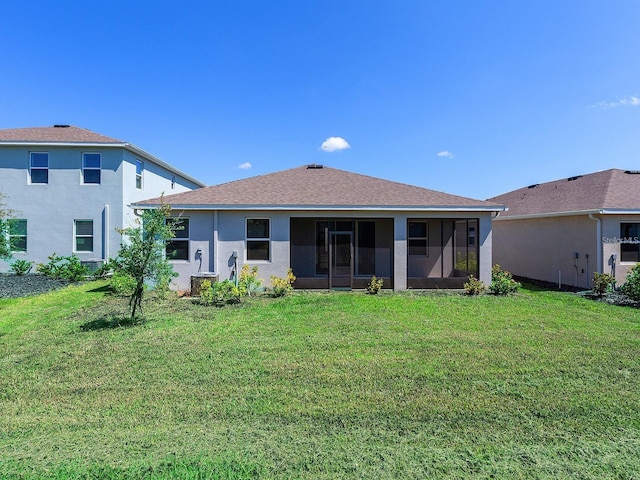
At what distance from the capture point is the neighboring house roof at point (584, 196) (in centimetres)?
1187

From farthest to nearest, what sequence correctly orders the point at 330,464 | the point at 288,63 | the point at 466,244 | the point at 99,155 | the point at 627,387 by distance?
1. the point at 288,63
2. the point at 99,155
3. the point at 466,244
4. the point at 627,387
5. the point at 330,464

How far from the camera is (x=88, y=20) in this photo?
40.0 feet

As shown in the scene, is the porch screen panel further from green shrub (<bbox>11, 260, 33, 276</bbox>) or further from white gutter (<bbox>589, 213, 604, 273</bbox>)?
green shrub (<bbox>11, 260, 33, 276</bbox>)

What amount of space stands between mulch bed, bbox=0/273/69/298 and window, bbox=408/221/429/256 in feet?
41.2

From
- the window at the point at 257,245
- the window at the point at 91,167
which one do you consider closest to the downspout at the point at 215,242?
the window at the point at 257,245

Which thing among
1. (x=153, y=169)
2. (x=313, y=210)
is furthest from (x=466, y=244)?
(x=153, y=169)

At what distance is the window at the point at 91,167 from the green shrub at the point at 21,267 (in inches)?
162

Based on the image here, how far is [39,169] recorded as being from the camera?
14.3 meters

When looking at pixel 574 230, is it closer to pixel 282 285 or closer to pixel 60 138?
pixel 282 285

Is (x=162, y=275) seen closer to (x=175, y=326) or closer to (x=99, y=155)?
(x=175, y=326)

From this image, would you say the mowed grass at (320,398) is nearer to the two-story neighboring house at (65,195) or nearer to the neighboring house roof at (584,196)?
the neighboring house roof at (584,196)

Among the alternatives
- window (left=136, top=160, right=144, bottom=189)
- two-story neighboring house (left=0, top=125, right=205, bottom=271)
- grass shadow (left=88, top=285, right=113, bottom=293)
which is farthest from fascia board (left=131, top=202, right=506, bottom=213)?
window (left=136, top=160, right=144, bottom=189)

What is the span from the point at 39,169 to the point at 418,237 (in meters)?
16.1

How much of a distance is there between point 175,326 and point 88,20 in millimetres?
12386
